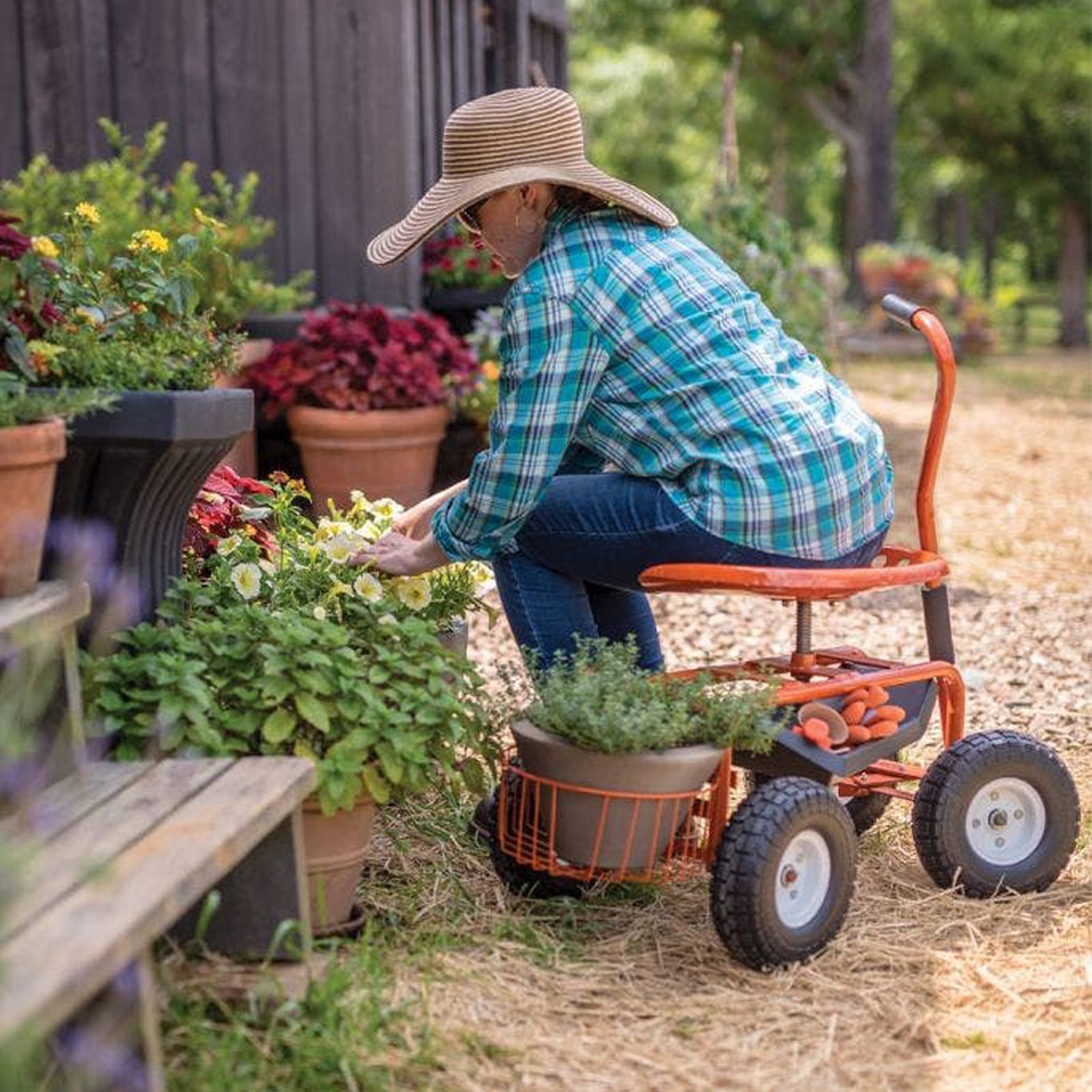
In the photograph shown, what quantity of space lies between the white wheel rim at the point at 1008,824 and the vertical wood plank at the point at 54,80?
148 inches

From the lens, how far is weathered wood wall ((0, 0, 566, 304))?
5480mm

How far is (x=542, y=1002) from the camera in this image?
2590 mm

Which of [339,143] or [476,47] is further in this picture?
[476,47]

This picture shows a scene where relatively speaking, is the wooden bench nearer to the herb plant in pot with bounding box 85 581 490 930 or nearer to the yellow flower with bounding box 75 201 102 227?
the herb plant in pot with bounding box 85 581 490 930

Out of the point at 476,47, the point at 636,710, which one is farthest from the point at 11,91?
the point at 636,710

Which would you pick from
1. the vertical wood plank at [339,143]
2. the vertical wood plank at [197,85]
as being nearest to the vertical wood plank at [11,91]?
the vertical wood plank at [197,85]

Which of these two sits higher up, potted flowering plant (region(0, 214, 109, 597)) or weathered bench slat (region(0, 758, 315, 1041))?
potted flowering plant (region(0, 214, 109, 597))

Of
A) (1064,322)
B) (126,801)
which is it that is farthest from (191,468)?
(1064,322)

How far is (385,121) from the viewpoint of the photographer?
6027 mm

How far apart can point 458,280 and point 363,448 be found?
1.60 m

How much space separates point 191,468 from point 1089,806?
198 cm

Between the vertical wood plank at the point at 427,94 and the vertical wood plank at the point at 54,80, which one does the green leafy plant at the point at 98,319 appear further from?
the vertical wood plank at the point at 427,94

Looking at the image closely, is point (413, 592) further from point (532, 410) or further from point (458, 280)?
point (458, 280)

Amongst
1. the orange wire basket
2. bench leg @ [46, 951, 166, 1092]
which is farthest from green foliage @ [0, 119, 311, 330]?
bench leg @ [46, 951, 166, 1092]
